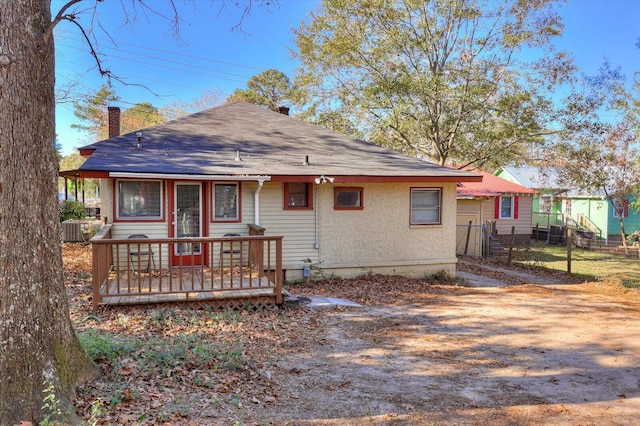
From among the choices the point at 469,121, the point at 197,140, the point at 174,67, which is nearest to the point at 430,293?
the point at 197,140

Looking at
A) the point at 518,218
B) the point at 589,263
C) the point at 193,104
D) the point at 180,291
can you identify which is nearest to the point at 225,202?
the point at 180,291

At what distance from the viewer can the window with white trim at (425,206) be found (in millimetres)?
11125

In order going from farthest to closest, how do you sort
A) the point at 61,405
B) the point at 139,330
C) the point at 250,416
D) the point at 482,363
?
the point at 139,330
the point at 482,363
the point at 250,416
the point at 61,405

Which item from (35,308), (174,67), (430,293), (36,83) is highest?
(174,67)

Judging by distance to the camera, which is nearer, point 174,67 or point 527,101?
point 527,101

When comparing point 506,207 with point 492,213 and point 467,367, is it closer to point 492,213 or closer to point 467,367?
point 492,213

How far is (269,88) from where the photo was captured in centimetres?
3309

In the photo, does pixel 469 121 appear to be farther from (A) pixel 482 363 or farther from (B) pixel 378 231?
(A) pixel 482 363

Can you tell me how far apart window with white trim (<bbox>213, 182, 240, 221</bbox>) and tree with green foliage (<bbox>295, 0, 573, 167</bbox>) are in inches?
308

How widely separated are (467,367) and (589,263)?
14.6 meters

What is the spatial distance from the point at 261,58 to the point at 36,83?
1135 inches

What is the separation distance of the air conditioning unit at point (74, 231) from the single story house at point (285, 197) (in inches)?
262

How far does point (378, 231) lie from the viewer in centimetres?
1073

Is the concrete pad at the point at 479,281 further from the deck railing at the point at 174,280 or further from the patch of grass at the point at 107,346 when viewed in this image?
the patch of grass at the point at 107,346
